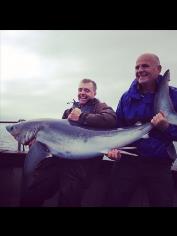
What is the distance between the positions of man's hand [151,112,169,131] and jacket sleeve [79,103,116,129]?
50 centimetres

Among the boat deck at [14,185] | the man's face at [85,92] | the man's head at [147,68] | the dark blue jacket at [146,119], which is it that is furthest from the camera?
the boat deck at [14,185]

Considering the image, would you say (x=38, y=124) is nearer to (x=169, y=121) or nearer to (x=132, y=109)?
(x=132, y=109)

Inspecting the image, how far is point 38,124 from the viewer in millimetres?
4133

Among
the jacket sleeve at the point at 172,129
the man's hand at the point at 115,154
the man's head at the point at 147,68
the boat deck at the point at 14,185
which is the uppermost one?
the man's head at the point at 147,68

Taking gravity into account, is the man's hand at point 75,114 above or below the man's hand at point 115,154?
above

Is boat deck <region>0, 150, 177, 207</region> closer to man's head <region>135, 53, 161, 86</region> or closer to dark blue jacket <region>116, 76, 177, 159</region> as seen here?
dark blue jacket <region>116, 76, 177, 159</region>

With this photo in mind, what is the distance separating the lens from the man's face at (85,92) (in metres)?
4.15

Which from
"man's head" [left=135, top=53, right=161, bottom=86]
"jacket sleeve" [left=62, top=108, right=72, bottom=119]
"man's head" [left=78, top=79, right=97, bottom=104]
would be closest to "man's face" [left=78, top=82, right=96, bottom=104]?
"man's head" [left=78, top=79, right=97, bottom=104]

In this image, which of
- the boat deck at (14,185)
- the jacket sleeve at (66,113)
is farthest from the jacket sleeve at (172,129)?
the jacket sleeve at (66,113)

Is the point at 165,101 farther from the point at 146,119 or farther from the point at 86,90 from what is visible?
the point at 86,90

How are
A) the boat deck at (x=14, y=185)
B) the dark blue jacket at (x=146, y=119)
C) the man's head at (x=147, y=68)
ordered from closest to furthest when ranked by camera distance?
the dark blue jacket at (x=146, y=119)
the man's head at (x=147, y=68)
the boat deck at (x=14, y=185)

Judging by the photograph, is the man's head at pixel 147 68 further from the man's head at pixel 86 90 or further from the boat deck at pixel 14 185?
the boat deck at pixel 14 185

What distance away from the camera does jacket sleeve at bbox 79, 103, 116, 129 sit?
3.96 m
